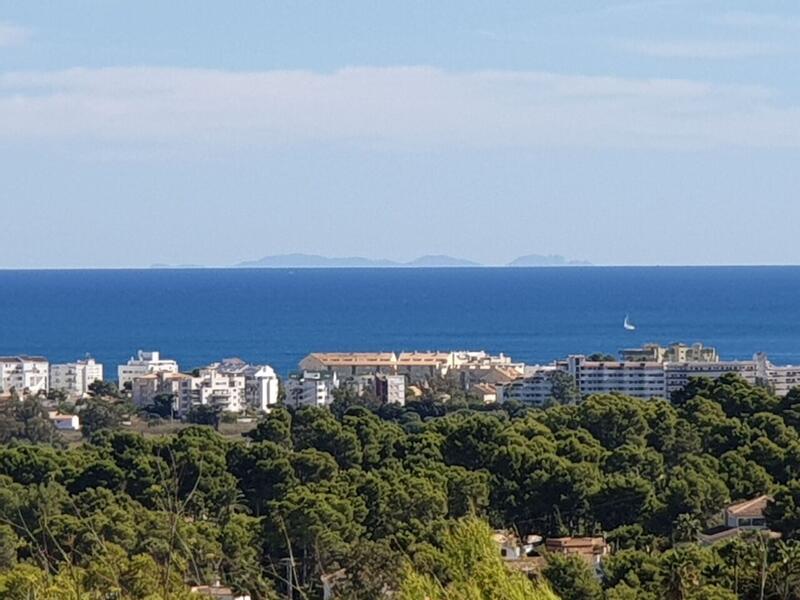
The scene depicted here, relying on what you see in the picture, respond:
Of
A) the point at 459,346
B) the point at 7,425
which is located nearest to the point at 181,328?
the point at 459,346

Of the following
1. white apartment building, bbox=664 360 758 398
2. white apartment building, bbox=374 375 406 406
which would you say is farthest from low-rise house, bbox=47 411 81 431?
white apartment building, bbox=664 360 758 398

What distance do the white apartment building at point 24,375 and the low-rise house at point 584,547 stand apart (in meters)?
35.6

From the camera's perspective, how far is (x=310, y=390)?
4697cm

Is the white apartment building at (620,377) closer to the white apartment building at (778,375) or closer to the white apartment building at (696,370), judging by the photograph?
the white apartment building at (696,370)

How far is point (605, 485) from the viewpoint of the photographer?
17.9m

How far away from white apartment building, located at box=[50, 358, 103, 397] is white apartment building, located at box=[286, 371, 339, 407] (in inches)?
258

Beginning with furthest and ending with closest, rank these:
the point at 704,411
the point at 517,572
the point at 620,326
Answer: the point at 620,326
the point at 704,411
the point at 517,572

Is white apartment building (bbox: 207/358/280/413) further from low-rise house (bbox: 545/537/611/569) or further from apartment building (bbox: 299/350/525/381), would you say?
low-rise house (bbox: 545/537/611/569)

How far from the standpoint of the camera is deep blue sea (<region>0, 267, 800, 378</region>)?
7338cm

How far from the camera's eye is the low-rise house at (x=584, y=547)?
14859 millimetres

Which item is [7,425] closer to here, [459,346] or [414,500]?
[414,500]

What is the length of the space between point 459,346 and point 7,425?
129 feet

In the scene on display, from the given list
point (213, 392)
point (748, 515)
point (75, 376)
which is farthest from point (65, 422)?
point (748, 515)

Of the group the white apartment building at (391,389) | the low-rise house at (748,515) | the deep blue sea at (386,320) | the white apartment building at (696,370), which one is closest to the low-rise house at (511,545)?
the low-rise house at (748,515)
